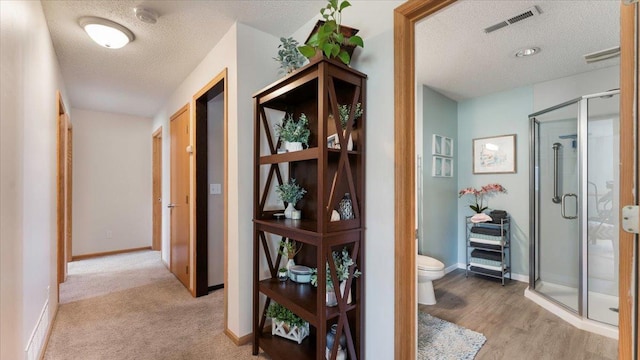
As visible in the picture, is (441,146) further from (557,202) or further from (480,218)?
(557,202)

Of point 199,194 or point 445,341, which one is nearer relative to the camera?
point 445,341

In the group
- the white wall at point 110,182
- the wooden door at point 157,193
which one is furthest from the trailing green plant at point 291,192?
the white wall at point 110,182

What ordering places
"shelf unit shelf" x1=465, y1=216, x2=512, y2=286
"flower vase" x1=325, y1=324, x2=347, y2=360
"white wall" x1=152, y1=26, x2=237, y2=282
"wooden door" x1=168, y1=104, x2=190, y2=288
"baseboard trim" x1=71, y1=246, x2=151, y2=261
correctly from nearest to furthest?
"flower vase" x1=325, y1=324, x2=347, y2=360
"white wall" x1=152, y1=26, x2=237, y2=282
"wooden door" x1=168, y1=104, x2=190, y2=288
"shelf unit shelf" x1=465, y1=216, x2=512, y2=286
"baseboard trim" x1=71, y1=246, x2=151, y2=261

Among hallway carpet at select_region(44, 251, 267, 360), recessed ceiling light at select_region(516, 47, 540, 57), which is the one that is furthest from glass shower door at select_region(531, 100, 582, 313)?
hallway carpet at select_region(44, 251, 267, 360)

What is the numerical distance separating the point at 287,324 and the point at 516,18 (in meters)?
2.71

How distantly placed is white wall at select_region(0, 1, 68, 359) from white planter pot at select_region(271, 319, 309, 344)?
1280 mm

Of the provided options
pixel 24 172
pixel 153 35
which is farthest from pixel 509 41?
pixel 24 172

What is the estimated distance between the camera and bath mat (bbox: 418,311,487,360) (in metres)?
1.88

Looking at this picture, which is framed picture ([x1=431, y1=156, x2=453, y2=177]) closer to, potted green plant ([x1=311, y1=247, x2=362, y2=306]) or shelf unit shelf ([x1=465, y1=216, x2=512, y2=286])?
shelf unit shelf ([x1=465, y1=216, x2=512, y2=286])

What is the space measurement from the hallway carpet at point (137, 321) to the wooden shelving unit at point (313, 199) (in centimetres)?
54

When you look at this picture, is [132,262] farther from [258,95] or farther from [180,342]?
[258,95]

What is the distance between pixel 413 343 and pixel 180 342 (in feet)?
5.41

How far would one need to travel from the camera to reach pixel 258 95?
1.90 m

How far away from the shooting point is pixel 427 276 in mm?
2506
